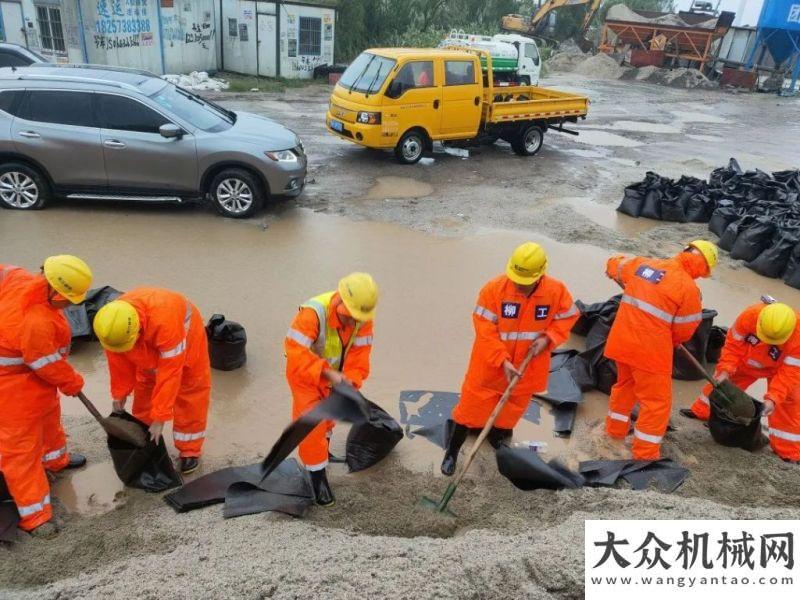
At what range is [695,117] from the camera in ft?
67.2

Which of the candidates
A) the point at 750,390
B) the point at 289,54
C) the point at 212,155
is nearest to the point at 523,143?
the point at 212,155

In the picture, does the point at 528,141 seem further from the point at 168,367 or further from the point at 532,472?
the point at 168,367

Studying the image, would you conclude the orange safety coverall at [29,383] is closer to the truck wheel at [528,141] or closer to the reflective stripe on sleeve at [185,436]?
the reflective stripe on sleeve at [185,436]

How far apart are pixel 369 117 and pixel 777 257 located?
684 centimetres

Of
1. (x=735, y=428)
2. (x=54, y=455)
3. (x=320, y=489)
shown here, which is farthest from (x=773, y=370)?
(x=54, y=455)

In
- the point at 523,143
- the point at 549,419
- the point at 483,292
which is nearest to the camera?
the point at 483,292

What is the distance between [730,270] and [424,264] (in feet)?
13.7

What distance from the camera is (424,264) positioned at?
7.66 m

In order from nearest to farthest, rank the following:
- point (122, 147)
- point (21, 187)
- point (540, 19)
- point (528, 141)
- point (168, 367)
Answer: point (168, 367) < point (122, 147) < point (21, 187) < point (528, 141) < point (540, 19)

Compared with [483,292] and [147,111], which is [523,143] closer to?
[147,111]

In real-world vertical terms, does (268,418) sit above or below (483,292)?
below

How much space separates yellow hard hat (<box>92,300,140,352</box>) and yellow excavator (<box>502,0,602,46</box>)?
31.3 metres

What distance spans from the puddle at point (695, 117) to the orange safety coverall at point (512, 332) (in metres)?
18.1

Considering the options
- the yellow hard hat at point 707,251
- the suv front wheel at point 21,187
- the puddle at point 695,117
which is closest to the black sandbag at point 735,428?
the yellow hard hat at point 707,251
